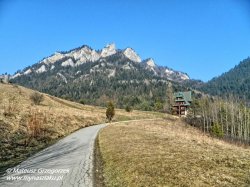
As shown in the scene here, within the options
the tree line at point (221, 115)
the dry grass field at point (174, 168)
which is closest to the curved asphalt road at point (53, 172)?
the dry grass field at point (174, 168)

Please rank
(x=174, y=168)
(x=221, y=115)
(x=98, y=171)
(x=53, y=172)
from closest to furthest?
1. (x=174, y=168)
2. (x=53, y=172)
3. (x=98, y=171)
4. (x=221, y=115)

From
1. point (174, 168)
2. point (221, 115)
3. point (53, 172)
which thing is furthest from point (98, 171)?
point (221, 115)

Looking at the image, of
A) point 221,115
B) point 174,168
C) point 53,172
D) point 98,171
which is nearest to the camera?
point 174,168

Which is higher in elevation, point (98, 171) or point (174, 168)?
point (174, 168)

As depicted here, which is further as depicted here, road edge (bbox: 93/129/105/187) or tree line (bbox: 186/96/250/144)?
tree line (bbox: 186/96/250/144)

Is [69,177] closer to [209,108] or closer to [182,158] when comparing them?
[182,158]

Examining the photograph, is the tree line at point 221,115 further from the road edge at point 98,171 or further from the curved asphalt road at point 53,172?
the curved asphalt road at point 53,172

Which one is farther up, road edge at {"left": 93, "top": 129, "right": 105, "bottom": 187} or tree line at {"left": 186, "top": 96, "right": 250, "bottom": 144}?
tree line at {"left": 186, "top": 96, "right": 250, "bottom": 144}

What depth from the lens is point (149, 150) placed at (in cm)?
1941

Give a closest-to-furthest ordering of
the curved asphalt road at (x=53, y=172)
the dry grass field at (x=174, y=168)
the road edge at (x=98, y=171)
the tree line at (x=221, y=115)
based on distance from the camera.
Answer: the dry grass field at (x=174, y=168) < the curved asphalt road at (x=53, y=172) < the road edge at (x=98, y=171) < the tree line at (x=221, y=115)

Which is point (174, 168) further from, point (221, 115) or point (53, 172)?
point (221, 115)

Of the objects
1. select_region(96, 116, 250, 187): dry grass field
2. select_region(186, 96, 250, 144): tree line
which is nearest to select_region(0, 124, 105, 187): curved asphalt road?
select_region(96, 116, 250, 187): dry grass field

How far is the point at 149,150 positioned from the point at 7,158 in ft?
30.8

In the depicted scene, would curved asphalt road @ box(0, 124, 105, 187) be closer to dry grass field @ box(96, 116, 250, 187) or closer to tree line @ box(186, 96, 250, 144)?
dry grass field @ box(96, 116, 250, 187)
